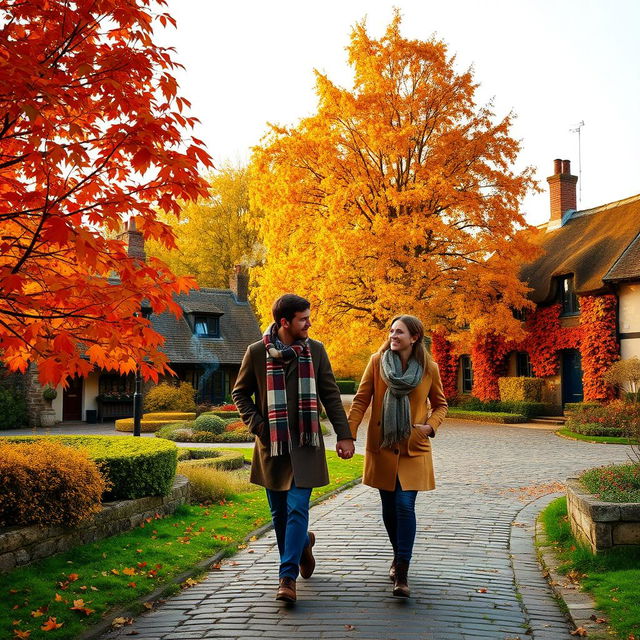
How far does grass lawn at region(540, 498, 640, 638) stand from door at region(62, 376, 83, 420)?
2684 centimetres

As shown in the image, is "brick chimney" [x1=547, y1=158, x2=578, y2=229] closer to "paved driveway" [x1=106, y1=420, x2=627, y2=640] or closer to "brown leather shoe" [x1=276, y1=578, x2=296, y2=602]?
"paved driveway" [x1=106, y1=420, x2=627, y2=640]

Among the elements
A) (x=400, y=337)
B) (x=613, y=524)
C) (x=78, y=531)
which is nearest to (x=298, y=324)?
(x=400, y=337)

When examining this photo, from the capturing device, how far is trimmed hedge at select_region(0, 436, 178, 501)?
750 centimetres

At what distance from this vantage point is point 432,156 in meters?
23.9

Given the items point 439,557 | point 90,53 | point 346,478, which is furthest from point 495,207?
point 90,53

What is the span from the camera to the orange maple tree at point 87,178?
4825 millimetres

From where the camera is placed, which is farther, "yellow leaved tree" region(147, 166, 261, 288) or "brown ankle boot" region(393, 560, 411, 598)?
"yellow leaved tree" region(147, 166, 261, 288)

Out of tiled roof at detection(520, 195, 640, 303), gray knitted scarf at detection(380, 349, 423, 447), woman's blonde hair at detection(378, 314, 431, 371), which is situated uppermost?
tiled roof at detection(520, 195, 640, 303)

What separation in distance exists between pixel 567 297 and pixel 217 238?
24.4m

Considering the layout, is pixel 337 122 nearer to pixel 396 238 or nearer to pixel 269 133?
pixel 269 133

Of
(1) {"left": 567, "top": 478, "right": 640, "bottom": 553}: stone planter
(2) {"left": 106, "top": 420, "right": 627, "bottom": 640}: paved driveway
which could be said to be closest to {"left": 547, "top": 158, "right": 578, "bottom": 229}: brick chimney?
(2) {"left": 106, "top": 420, "right": 627, "bottom": 640}: paved driveway

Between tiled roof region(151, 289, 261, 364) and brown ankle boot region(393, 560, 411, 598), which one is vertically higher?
tiled roof region(151, 289, 261, 364)

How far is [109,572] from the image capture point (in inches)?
230

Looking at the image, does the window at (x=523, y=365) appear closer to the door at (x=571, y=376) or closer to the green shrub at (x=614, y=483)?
the door at (x=571, y=376)
